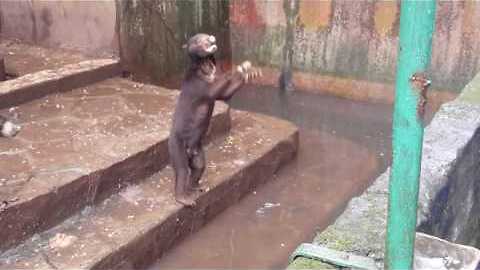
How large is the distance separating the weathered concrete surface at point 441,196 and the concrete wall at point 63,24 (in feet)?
12.7

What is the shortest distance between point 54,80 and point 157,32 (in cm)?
128

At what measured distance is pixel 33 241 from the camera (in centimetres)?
363

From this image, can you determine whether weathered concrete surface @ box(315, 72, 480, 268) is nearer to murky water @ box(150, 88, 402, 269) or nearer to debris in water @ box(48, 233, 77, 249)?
murky water @ box(150, 88, 402, 269)

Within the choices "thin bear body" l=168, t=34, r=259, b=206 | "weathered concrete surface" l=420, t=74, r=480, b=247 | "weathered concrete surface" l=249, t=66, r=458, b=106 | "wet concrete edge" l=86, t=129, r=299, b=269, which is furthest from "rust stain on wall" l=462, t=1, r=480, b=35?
"thin bear body" l=168, t=34, r=259, b=206

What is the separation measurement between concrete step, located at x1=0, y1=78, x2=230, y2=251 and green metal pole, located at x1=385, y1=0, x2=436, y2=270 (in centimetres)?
246

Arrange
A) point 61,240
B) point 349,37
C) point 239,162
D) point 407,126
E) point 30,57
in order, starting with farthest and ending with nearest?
point 349,37 < point 30,57 < point 239,162 < point 61,240 < point 407,126

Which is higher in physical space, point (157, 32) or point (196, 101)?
point (157, 32)

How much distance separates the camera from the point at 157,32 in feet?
20.5

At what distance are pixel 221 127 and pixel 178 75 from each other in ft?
4.99

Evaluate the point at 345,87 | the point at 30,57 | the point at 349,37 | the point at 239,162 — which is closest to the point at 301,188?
the point at 239,162

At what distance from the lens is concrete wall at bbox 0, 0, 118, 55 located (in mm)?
6242

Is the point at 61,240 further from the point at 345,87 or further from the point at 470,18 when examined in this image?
the point at 470,18

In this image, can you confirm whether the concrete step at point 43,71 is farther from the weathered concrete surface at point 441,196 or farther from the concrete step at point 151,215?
the weathered concrete surface at point 441,196

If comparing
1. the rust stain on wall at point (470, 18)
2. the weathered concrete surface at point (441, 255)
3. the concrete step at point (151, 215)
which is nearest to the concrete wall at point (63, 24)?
the concrete step at point (151, 215)
